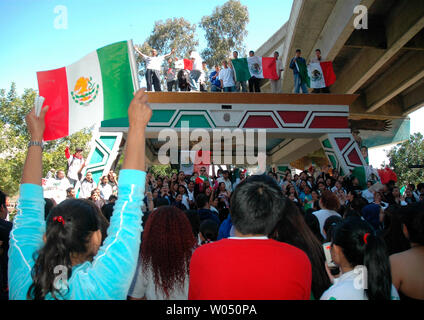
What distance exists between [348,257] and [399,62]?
53.8ft

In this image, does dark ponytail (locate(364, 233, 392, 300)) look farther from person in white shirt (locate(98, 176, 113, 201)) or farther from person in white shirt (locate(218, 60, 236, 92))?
person in white shirt (locate(218, 60, 236, 92))

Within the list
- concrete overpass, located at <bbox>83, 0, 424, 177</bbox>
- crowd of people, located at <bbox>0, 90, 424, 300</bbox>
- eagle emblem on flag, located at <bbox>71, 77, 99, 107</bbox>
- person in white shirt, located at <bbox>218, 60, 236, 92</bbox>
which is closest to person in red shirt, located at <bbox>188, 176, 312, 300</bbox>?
crowd of people, located at <bbox>0, 90, 424, 300</bbox>

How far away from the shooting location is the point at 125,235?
4.40ft

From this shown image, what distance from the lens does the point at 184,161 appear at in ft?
42.0

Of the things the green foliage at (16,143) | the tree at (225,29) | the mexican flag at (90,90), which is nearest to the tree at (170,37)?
the tree at (225,29)

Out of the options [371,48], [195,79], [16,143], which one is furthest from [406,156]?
[16,143]

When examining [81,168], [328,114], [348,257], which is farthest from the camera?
[328,114]

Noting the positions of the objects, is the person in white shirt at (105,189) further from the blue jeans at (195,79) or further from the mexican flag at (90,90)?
the blue jeans at (195,79)

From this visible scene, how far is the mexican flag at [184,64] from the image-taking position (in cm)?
1323

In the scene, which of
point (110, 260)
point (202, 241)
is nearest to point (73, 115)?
point (202, 241)

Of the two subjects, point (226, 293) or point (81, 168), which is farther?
point (81, 168)

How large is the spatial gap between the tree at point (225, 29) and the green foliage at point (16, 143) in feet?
44.5

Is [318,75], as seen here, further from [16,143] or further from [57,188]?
[16,143]
